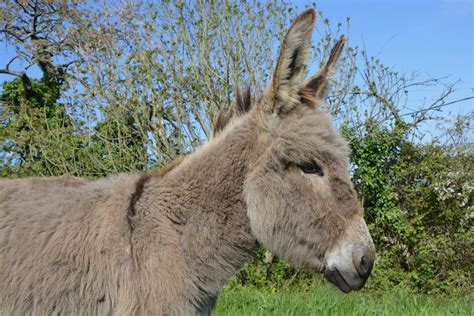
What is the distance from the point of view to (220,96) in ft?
27.3

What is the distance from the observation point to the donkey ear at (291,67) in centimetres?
245

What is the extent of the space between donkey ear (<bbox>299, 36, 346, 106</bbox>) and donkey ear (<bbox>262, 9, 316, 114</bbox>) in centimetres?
8

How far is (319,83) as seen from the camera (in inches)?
110

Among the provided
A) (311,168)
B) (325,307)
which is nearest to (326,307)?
(325,307)

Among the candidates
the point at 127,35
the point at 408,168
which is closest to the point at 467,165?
the point at 408,168

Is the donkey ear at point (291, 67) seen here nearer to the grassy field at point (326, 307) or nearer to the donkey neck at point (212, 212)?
the donkey neck at point (212, 212)

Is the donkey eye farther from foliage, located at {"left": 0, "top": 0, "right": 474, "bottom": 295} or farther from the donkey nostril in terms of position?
foliage, located at {"left": 0, "top": 0, "right": 474, "bottom": 295}

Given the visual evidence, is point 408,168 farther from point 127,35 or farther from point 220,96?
point 127,35

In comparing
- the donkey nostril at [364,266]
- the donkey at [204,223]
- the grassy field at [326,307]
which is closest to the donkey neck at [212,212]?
the donkey at [204,223]

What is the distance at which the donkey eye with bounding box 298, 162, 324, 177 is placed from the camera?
8.13 ft

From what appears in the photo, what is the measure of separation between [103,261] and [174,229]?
1.21 feet

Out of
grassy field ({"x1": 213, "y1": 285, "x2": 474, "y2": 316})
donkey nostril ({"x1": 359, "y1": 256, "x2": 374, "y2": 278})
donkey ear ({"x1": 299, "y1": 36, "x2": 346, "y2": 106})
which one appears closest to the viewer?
donkey nostril ({"x1": 359, "y1": 256, "x2": 374, "y2": 278})

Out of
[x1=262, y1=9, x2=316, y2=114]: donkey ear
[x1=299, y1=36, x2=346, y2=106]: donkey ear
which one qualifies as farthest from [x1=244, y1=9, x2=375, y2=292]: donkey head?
[x1=299, y1=36, x2=346, y2=106]: donkey ear

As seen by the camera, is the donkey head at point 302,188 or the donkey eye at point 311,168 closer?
the donkey head at point 302,188
